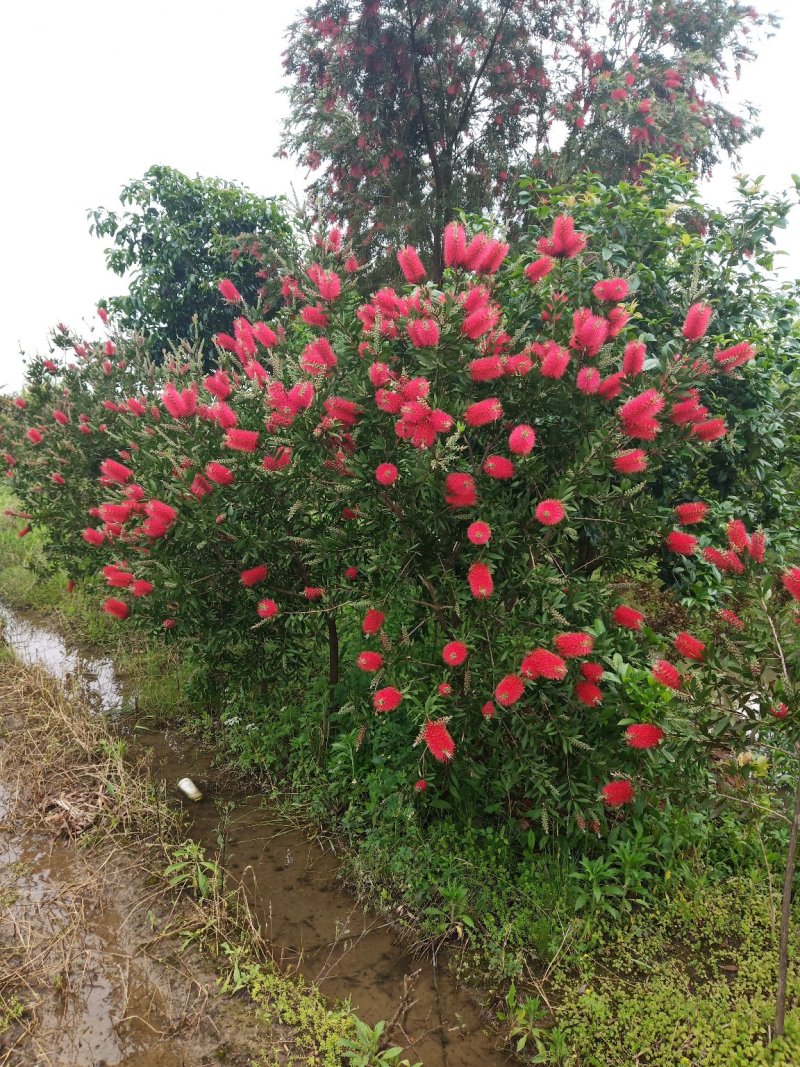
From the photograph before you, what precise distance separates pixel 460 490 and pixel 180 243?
23.5ft

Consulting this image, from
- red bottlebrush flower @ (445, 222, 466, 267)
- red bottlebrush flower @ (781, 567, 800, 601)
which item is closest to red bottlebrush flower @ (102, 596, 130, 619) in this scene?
red bottlebrush flower @ (445, 222, 466, 267)

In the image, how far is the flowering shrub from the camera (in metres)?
2.03

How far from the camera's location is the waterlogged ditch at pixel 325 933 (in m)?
2.03

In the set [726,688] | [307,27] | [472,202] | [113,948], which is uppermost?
[307,27]

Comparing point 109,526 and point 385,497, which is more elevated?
point 385,497

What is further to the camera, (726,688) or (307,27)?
(307,27)

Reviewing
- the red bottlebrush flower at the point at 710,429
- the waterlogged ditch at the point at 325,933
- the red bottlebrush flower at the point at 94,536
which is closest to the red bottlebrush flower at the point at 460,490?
the red bottlebrush flower at the point at 710,429

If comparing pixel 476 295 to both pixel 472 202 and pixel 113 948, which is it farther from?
pixel 472 202

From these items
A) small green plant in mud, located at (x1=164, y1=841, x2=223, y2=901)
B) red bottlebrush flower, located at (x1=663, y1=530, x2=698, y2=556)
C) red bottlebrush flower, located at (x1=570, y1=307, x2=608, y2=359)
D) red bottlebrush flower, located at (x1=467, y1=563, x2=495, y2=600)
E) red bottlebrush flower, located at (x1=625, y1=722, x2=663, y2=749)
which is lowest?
small green plant in mud, located at (x1=164, y1=841, x2=223, y2=901)

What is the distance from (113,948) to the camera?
2361 millimetres

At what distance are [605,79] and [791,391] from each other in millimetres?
5816

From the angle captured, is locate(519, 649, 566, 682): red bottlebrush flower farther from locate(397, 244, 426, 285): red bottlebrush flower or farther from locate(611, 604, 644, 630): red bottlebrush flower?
locate(397, 244, 426, 285): red bottlebrush flower

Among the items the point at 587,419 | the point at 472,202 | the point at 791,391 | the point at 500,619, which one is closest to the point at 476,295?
the point at 587,419

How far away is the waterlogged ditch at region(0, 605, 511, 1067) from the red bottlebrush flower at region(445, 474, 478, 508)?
157cm
